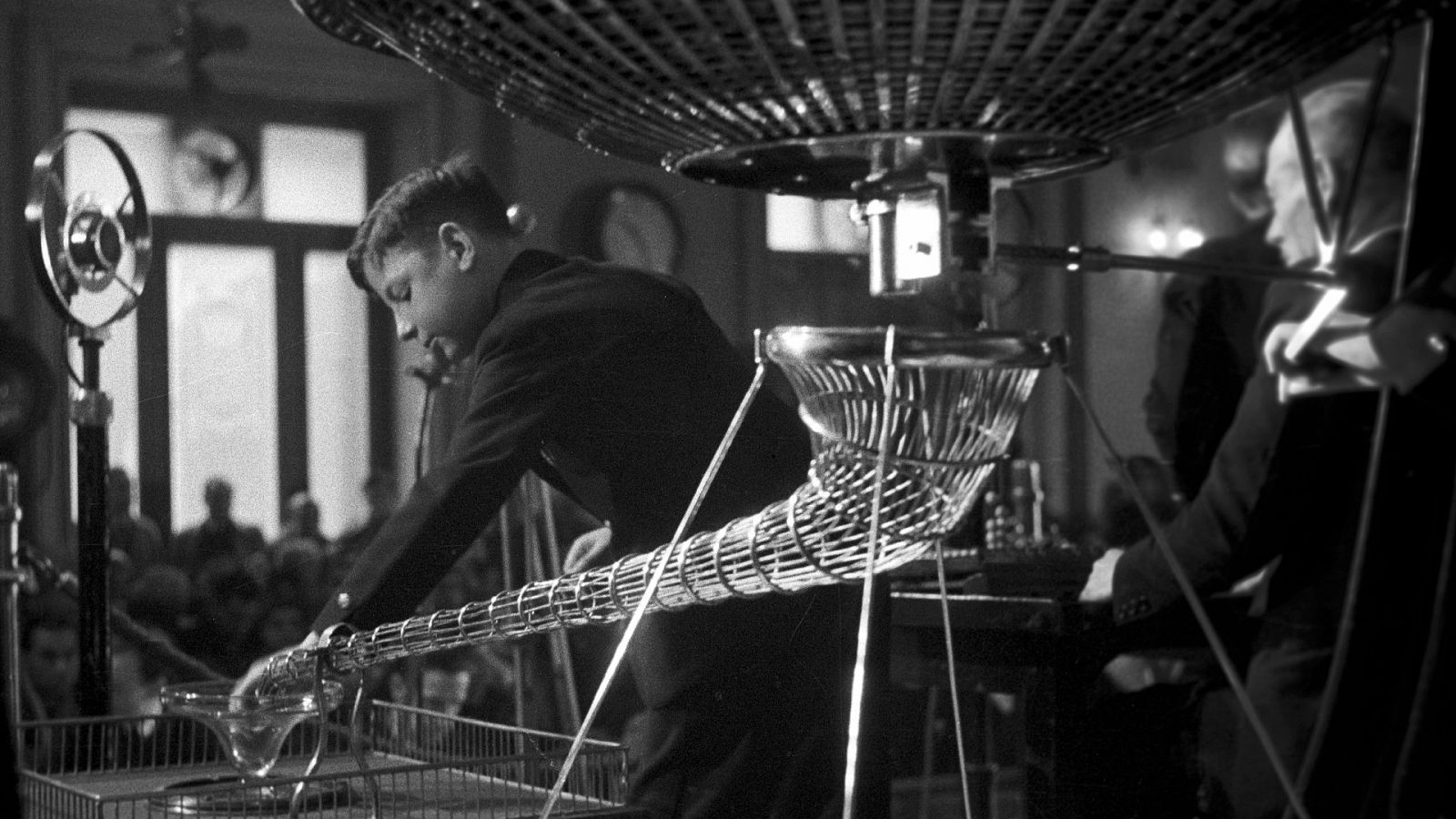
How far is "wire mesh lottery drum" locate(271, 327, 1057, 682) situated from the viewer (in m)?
0.67

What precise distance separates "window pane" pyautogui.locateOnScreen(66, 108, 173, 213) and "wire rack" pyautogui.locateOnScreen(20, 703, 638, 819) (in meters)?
0.38

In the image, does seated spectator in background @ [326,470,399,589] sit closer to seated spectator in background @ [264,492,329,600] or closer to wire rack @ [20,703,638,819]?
seated spectator in background @ [264,492,329,600]

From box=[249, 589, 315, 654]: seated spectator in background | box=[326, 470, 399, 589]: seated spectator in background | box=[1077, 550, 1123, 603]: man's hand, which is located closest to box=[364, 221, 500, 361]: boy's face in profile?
box=[326, 470, 399, 589]: seated spectator in background

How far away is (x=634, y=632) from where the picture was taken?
1.05 m

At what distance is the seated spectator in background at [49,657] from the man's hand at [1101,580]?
2.45 ft

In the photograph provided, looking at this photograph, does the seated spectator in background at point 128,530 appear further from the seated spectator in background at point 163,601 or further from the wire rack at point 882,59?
the wire rack at point 882,59

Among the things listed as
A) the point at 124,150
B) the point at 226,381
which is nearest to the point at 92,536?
the point at 226,381

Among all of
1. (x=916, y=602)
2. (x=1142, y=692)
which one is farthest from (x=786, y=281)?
(x=1142, y=692)

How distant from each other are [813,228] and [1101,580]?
26cm

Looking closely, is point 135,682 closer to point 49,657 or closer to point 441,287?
point 49,657

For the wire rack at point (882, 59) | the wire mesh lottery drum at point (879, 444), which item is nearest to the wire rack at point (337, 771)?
the wire mesh lottery drum at point (879, 444)

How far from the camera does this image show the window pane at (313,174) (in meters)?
1.12

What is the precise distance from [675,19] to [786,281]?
399mm

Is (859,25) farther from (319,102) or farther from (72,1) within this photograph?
(72,1)
